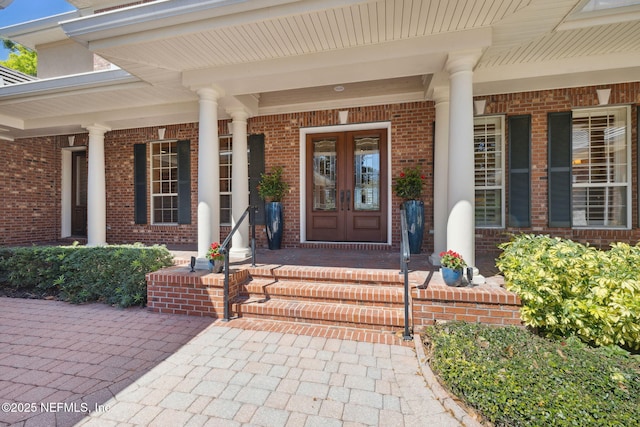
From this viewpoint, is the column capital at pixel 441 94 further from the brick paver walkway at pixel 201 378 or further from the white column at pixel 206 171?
the brick paver walkway at pixel 201 378

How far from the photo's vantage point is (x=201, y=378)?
7.46ft

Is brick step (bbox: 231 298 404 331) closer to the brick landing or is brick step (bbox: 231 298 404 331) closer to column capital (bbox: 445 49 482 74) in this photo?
the brick landing

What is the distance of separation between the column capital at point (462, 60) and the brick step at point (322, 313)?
280cm

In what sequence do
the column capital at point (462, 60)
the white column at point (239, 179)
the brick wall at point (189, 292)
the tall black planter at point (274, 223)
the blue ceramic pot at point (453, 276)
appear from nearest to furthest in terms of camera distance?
the blue ceramic pot at point (453, 276) < the column capital at point (462, 60) < the brick wall at point (189, 292) < the white column at point (239, 179) < the tall black planter at point (274, 223)

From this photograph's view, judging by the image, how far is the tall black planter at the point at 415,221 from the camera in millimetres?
4934

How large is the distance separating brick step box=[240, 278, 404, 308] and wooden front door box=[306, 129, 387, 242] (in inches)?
88.4

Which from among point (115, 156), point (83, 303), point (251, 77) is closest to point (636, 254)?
point (251, 77)

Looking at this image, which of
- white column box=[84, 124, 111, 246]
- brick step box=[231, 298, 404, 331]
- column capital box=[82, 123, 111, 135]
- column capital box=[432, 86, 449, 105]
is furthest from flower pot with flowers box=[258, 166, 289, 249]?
column capital box=[82, 123, 111, 135]

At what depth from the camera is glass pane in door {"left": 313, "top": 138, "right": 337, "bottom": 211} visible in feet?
19.3

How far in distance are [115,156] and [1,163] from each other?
8.10ft

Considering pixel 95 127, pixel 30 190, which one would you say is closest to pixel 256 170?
pixel 95 127

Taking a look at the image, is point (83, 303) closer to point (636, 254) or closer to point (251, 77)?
point (251, 77)

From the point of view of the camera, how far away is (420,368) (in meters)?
2.38

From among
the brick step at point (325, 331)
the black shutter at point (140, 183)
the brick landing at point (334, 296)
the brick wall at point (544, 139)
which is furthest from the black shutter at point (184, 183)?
the brick wall at point (544, 139)
